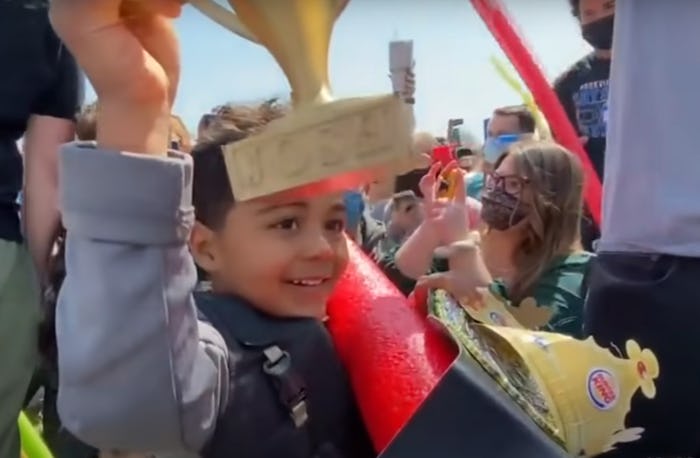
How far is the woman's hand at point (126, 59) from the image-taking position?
0.67m

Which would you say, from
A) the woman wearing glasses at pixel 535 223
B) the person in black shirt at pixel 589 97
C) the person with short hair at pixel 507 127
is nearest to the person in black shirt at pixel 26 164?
the woman wearing glasses at pixel 535 223

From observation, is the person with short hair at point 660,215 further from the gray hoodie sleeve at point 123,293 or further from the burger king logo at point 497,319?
the gray hoodie sleeve at point 123,293

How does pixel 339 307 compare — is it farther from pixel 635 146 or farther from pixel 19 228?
pixel 19 228

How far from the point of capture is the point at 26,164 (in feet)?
4.12

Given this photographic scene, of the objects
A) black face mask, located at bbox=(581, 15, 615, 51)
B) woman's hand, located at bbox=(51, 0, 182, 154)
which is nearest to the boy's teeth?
woman's hand, located at bbox=(51, 0, 182, 154)

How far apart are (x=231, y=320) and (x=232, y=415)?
9 centimetres

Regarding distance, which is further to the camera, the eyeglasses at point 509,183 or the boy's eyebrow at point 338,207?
the eyeglasses at point 509,183

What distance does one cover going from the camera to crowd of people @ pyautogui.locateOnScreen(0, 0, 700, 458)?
2.34 ft

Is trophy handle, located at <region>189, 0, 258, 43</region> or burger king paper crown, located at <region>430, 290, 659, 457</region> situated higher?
trophy handle, located at <region>189, 0, 258, 43</region>

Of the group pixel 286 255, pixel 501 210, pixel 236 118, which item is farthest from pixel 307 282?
pixel 501 210

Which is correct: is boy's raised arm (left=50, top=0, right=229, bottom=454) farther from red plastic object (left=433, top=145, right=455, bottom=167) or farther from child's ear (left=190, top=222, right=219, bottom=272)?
red plastic object (left=433, top=145, right=455, bottom=167)

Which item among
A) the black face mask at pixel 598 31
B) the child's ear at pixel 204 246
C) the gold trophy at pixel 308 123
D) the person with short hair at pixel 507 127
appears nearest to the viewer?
the gold trophy at pixel 308 123

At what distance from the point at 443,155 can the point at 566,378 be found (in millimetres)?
516

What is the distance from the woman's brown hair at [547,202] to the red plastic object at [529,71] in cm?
35
